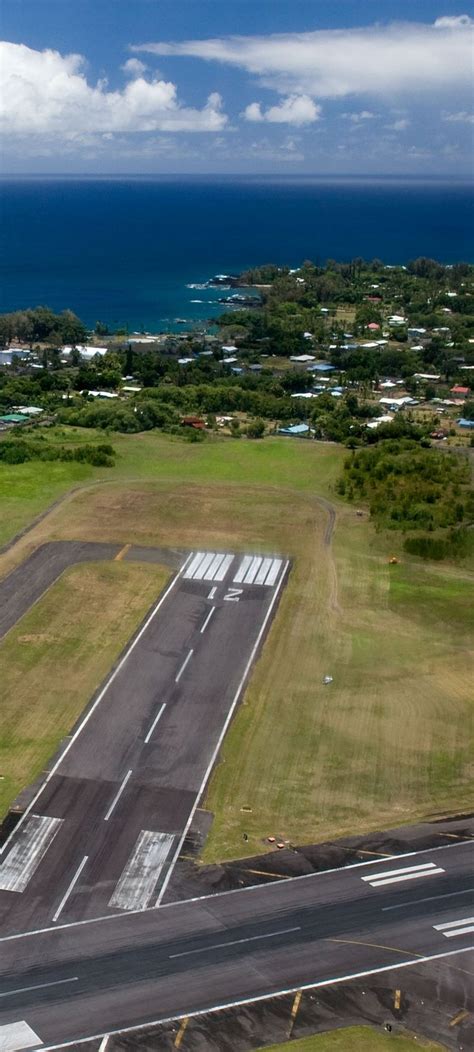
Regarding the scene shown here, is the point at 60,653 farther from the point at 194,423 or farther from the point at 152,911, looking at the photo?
the point at 194,423

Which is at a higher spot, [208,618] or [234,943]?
[208,618]

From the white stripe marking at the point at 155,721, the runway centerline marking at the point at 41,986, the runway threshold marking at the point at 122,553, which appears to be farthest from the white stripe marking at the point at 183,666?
the runway centerline marking at the point at 41,986

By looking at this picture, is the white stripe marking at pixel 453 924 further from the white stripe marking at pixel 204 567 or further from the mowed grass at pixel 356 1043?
the white stripe marking at pixel 204 567

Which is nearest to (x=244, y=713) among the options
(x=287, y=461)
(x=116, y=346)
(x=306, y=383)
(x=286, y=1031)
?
(x=286, y=1031)

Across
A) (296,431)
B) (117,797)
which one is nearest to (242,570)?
(117,797)

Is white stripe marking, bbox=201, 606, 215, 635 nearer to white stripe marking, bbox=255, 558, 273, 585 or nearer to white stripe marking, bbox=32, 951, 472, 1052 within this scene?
white stripe marking, bbox=255, 558, 273, 585

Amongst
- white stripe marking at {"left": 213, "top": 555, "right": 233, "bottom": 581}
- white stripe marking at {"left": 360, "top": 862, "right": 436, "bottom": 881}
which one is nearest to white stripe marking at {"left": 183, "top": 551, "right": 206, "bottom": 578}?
white stripe marking at {"left": 213, "top": 555, "right": 233, "bottom": 581}

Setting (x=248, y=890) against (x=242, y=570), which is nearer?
(x=248, y=890)
